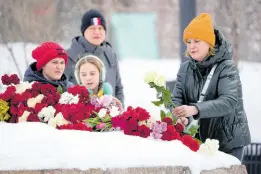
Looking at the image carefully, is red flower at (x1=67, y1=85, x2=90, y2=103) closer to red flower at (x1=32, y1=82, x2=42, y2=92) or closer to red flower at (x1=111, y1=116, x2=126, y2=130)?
red flower at (x1=32, y1=82, x2=42, y2=92)

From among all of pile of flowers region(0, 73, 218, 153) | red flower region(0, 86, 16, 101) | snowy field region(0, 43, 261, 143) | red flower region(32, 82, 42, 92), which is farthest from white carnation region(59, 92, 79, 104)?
snowy field region(0, 43, 261, 143)

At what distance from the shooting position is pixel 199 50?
5773mm

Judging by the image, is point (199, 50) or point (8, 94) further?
point (199, 50)

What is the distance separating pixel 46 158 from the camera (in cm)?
467

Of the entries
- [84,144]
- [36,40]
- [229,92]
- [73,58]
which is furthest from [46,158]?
[36,40]

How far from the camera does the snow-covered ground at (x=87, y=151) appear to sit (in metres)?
4.67

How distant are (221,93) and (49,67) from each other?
4.69 ft

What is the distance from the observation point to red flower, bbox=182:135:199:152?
5.02m

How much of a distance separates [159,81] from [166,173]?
0.68 m

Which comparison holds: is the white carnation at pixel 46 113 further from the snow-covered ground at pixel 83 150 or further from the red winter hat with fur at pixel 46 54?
the red winter hat with fur at pixel 46 54

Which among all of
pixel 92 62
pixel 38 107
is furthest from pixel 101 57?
pixel 38 107

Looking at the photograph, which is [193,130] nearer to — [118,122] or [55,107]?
[118,122]

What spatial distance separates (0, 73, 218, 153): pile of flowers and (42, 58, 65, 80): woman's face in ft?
1.70

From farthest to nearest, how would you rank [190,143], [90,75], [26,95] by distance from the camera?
[90,75] < [26,95] < [190,143]
